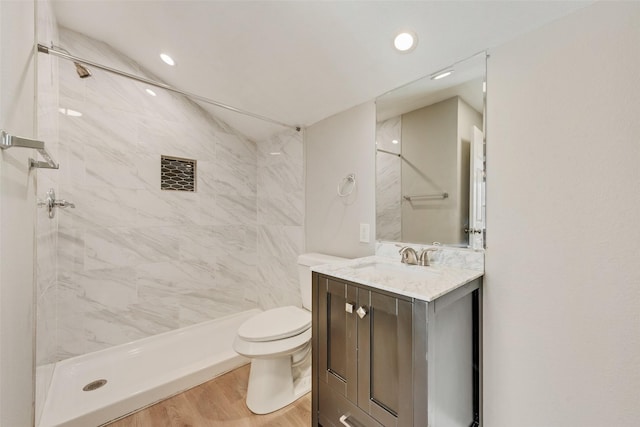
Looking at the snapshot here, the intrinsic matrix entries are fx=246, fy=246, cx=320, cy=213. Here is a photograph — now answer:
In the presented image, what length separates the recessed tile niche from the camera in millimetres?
2215

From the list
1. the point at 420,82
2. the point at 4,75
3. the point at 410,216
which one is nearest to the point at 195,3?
the point at 4,75

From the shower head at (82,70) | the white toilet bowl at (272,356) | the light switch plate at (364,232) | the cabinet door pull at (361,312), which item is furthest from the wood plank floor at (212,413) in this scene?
the shower head at (82,70)

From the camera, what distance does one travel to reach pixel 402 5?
3.52 feet

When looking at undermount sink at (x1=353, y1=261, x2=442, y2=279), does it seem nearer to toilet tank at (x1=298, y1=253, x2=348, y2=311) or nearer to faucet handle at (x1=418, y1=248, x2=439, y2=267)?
faucet handle at (x1=418, y1=248, x2=439, y2=267)

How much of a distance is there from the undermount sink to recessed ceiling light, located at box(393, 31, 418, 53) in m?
1.12

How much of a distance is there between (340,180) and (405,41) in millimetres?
919

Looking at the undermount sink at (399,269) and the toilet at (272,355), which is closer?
the undermount sink at (399,269)

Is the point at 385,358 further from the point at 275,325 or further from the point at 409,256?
the point at 275,325

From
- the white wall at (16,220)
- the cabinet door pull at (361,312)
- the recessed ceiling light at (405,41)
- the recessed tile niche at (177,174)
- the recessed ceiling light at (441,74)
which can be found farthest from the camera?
the recessed tile niche at (177,174)

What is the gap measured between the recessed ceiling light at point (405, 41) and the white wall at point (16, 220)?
136 centimetres

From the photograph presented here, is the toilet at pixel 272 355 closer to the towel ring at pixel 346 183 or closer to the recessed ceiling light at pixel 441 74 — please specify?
the towel ring at pixel 346 183

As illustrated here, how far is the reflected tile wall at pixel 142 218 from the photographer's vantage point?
5.97ft

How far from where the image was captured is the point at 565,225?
0.95 m

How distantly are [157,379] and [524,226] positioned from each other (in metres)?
2.33
